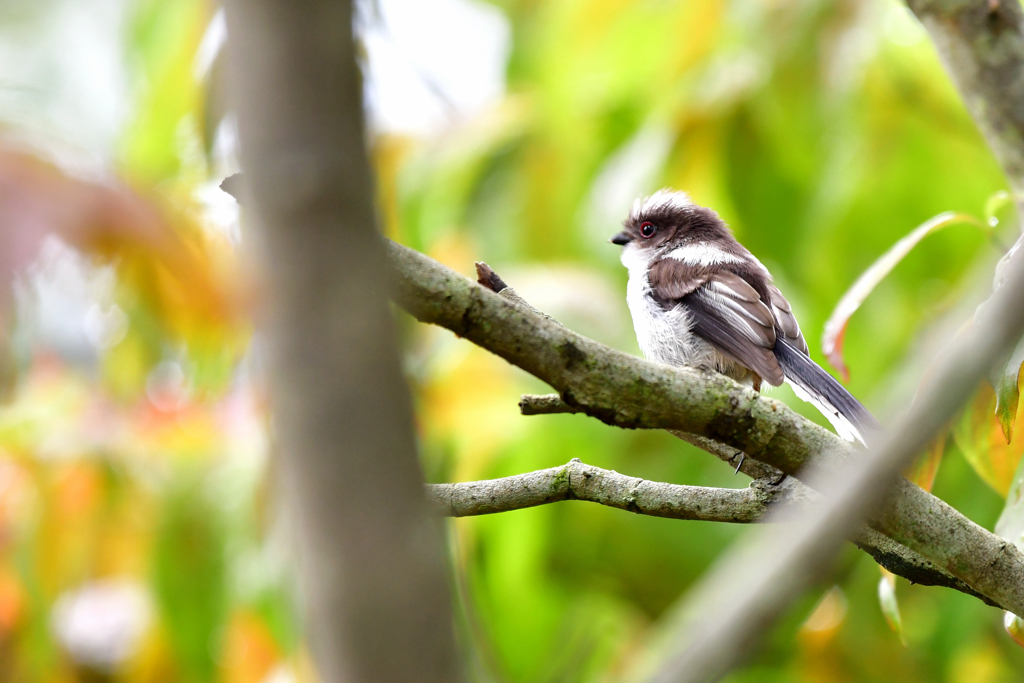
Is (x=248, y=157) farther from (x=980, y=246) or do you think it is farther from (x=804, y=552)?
(x=980, y=246)

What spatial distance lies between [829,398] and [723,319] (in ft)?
1.11

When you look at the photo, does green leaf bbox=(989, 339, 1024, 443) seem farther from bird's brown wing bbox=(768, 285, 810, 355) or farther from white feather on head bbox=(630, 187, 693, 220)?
white feather on head bbox=(630, 187, 693, 220)

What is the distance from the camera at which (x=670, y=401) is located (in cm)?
117

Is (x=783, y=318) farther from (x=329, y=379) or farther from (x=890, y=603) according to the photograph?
(x=329, y=379)

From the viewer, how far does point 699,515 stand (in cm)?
144

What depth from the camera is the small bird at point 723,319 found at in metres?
2.05

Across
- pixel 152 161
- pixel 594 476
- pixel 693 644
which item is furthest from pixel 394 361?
pixel 152 161

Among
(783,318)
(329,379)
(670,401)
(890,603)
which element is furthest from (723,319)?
(329,379)

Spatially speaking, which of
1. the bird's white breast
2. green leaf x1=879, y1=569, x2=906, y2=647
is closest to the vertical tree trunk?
green leaf x1=879, y1=569, x2=906, y2=647

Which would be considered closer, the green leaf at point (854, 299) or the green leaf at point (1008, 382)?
the green leaf at point (1008, 382)

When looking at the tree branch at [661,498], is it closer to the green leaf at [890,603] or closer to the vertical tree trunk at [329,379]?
the green leaf at [890,603]

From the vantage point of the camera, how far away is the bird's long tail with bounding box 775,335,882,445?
76.3 inches

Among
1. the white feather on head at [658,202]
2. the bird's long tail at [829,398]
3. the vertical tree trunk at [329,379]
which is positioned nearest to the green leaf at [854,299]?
the bird's long tail at [829,398]

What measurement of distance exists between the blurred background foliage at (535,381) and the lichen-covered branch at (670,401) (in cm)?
182
